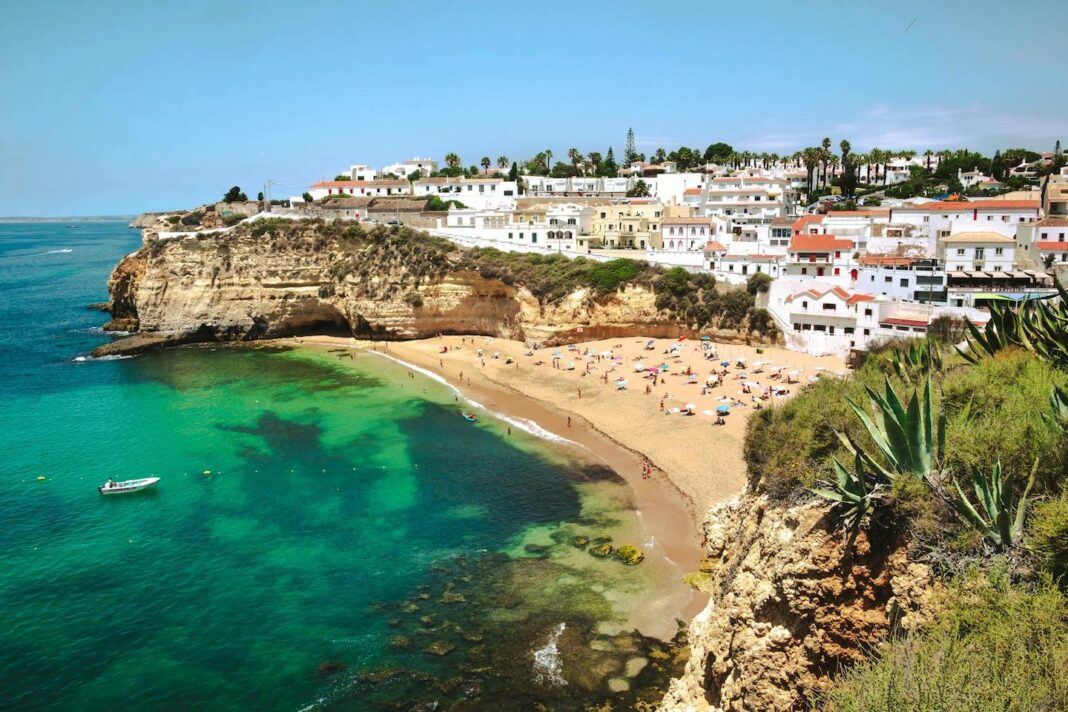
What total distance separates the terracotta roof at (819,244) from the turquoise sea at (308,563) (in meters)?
26.8

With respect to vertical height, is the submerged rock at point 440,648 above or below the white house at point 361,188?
below

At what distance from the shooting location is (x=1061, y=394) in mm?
9938

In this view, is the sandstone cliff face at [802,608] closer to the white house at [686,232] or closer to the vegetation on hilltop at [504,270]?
the vegetation on hilltop at [504,270]

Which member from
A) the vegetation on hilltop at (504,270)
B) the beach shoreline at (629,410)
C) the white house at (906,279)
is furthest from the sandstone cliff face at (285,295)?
the white house at (906,279)

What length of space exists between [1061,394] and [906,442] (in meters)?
2.53

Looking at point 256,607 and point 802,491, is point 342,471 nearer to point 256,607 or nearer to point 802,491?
point 256,607

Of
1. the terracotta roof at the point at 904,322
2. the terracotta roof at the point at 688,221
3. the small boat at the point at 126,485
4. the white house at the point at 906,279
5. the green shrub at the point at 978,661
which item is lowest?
the small boat at the point at 126,485

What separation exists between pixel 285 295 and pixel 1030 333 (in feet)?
194

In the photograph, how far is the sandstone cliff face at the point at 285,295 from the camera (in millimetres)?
57375

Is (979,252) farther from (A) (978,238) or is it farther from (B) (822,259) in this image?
(B) (822,259)

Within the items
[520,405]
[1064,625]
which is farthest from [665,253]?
[1064,625]

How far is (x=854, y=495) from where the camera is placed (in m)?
9.70

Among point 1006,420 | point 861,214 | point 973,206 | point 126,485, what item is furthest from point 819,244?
point 126,485

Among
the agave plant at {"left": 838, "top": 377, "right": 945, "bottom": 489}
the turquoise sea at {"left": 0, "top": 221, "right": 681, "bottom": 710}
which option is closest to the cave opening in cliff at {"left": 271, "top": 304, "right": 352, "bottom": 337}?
the turquoise sea at {"left": 0, "top": 221, "right": 681, "bottom": 710}
